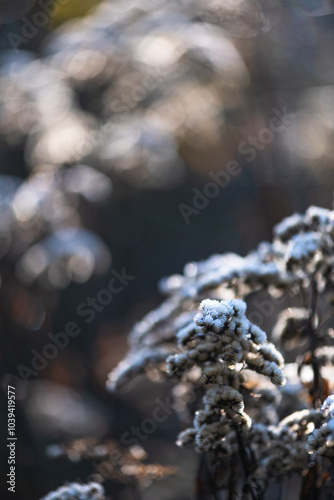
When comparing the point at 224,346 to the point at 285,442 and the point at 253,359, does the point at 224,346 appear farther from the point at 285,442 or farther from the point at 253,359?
the point at 285,442

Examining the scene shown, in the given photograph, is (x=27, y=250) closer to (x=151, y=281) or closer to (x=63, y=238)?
(x=63, y=238)

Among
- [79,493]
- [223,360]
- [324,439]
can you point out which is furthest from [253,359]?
[79,493]

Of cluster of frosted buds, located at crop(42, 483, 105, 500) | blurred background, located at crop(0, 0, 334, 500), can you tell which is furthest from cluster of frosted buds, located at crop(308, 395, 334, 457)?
Answer: blurred background, located at crop(0, 0, 334, 500)

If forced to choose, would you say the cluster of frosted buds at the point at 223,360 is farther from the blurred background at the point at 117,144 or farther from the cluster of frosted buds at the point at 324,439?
the blurred background at the point at 117,144

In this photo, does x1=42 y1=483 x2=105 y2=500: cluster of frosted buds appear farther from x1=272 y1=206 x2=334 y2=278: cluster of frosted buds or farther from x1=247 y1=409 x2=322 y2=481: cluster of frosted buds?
x1=272 y1=206 x2=334 y2=278: cluster of frosted buds

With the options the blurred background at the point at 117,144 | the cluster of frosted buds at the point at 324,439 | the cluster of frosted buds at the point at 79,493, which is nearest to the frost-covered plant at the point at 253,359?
the cluster of frosted buds at the point at 324,439

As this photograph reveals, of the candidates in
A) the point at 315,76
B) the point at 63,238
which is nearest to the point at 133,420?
the point at 63,238

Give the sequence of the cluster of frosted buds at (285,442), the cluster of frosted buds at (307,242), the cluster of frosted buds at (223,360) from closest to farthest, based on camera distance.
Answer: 1. the cluster of frosted buds at (223,360)
2. the cluster of frosted buds at (285,442)
3. the cluster of frosted buds at (307,242)
